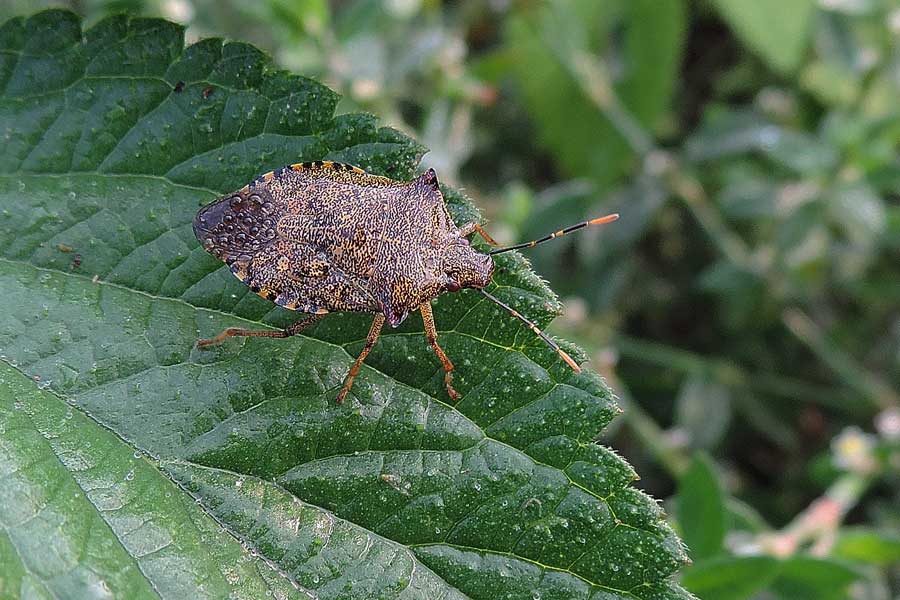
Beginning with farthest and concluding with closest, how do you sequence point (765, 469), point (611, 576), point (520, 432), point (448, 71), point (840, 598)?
point (765, 469), point (448, 71), point (840, 598), point (520, 432), point (611, 576)

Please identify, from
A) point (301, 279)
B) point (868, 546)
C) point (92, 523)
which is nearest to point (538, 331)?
point (301, 279)

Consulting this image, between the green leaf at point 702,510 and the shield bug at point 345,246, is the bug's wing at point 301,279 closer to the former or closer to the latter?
the shield bug at point 345,246

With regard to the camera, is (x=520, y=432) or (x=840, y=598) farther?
(x=840, y=598)

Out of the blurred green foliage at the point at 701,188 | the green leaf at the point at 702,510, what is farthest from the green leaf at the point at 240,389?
the blurred green foliage at the point at 701,188

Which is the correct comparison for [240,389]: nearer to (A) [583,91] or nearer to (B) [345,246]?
(B) [345,246]

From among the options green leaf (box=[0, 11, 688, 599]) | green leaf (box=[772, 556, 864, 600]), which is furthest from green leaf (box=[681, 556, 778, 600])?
green leaf (box=[0, 11, 688, 599])

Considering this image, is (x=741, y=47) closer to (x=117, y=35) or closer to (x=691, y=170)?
(x=691, y=170)

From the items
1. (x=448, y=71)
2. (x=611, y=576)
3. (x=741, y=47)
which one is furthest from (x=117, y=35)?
(x=741, y=47)
